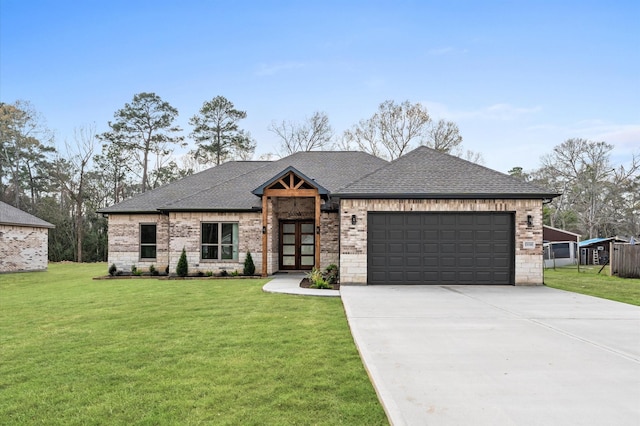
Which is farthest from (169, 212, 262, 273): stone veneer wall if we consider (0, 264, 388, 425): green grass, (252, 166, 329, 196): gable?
(0, 264, 388, 425): green grass

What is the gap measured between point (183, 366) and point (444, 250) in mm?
9381

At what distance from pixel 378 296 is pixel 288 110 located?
2338cm

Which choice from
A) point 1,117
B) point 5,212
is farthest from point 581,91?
point 1,117

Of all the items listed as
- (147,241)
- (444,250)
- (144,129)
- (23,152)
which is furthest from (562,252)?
(23,152)

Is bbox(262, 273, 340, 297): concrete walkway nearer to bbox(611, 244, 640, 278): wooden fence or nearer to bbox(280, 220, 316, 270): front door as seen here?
bbox(280, 220, 316, 270): front door

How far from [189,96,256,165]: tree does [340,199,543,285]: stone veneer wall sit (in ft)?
77.9

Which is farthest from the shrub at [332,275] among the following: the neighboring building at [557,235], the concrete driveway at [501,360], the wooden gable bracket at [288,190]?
the neighboring building at [557,235]

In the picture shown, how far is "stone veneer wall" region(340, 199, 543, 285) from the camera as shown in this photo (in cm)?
1197

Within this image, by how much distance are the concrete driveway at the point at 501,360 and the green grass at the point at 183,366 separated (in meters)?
0.38

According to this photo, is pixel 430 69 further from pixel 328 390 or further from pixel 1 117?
pixel 1 117

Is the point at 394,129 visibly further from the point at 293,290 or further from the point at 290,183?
the point at 293,290

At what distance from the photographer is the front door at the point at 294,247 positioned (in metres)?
16.5

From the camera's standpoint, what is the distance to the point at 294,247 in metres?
16.6

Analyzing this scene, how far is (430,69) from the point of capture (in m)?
19.1
